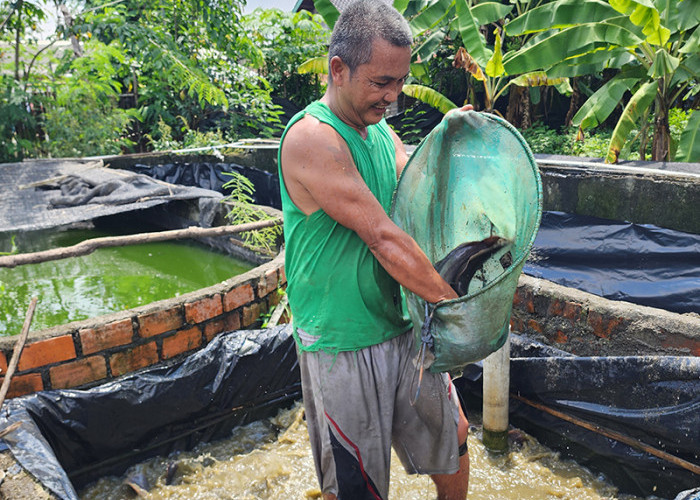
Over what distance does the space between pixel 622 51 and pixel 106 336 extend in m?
5.21

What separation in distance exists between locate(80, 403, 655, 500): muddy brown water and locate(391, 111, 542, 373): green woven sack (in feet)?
3.41

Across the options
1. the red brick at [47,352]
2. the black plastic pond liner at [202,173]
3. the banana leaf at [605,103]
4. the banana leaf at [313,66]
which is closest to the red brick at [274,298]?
the red brick at [47,352]

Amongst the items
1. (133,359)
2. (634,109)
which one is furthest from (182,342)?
(634,109)

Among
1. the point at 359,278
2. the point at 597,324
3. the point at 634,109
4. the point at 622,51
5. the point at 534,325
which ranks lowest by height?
the point at 534,325

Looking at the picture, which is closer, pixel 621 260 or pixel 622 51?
pixel 621 260

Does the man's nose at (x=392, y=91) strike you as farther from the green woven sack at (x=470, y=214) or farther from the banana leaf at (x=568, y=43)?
the banana leaf at (x=568, y=43)

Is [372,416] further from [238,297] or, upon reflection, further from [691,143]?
[691,143]

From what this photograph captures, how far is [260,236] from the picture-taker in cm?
350

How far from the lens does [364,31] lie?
1.27m

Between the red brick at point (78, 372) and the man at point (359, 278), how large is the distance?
1.17 meters

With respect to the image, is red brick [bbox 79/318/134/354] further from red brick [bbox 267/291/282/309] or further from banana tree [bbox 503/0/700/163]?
banana tree [bbox 503/0/700/163]

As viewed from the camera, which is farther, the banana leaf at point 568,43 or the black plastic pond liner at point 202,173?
the black plastic pond liner at point 202,173

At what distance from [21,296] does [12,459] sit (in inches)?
95.3

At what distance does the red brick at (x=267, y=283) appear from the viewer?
2.87 metres
